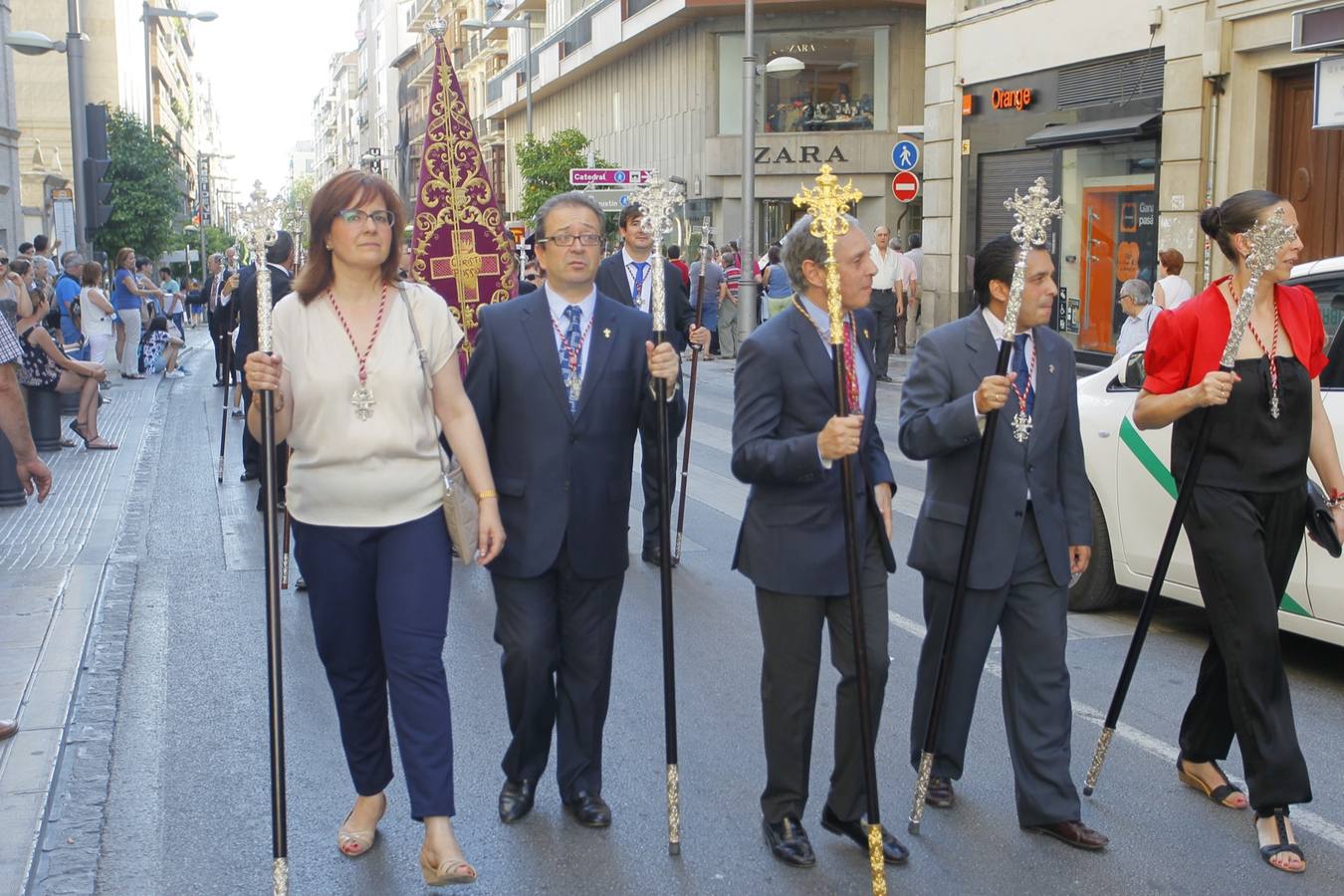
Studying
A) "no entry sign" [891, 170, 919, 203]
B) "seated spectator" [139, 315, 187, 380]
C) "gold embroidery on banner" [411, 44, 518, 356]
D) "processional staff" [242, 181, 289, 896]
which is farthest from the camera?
"seated spectator" [139, 315, 187, 380]

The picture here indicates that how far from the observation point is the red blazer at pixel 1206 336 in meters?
4.96

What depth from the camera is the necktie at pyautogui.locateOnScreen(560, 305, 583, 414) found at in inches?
196

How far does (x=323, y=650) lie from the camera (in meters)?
4.70

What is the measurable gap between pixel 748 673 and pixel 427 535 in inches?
106

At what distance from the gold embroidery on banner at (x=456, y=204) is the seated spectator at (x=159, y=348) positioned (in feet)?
54.8

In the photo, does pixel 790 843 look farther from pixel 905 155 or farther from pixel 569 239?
pixel 905 155

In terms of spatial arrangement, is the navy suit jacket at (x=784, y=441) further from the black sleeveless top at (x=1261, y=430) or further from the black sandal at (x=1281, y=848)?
the black sandal at (x=1281, y=848)

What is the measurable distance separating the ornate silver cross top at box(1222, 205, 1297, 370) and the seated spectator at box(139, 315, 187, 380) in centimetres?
2325

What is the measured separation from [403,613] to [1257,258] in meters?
2.71

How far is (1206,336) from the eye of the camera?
4973 millimetres

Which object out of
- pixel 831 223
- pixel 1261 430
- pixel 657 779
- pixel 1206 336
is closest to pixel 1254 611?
pixel 1261 430

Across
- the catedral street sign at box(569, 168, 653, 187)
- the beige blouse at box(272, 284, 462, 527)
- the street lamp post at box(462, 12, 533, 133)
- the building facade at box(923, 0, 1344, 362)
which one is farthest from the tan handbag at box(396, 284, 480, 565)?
the street lamp post at box(462, 12, 533, 133)

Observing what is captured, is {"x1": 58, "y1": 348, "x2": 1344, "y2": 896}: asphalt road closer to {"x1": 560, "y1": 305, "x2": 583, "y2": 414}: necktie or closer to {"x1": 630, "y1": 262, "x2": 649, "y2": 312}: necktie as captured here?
{"x1": 560, "y1": 305, "x2": 583, "y2": 414}: necktie

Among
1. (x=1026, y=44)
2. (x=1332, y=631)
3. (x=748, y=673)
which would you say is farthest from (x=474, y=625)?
(x=1026, y=44)
